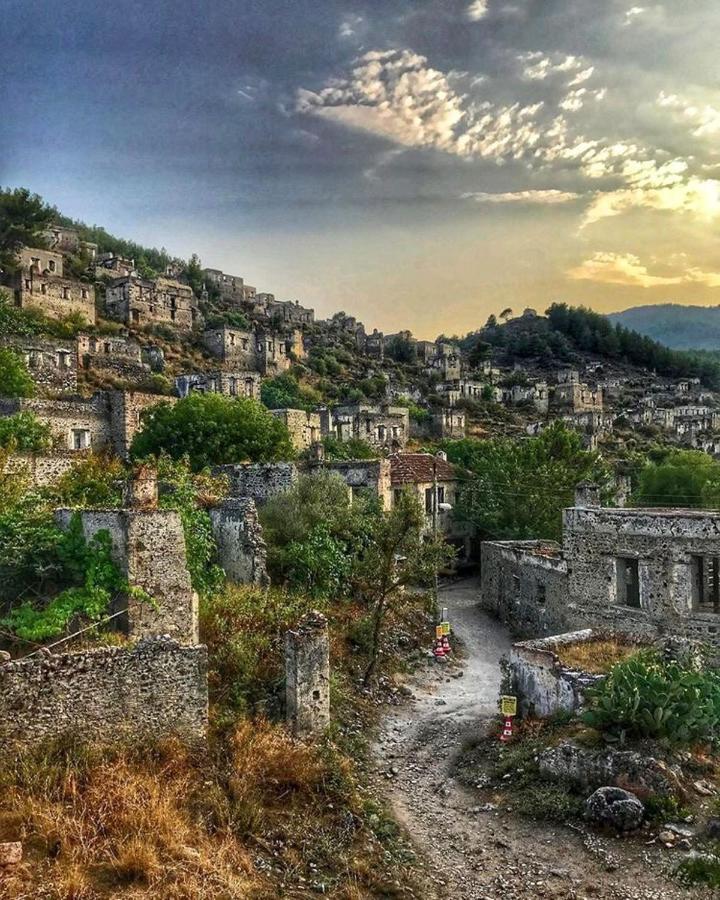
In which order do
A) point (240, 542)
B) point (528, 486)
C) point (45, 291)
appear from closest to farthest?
point (240, 542) < point (528, 486) < point (45, 291)

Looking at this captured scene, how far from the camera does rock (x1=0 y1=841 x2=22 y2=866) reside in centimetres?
→ 666

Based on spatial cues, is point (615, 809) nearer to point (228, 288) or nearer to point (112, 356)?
point (112, 356)

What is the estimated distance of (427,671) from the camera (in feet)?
56.6

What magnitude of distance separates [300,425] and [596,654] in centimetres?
2612

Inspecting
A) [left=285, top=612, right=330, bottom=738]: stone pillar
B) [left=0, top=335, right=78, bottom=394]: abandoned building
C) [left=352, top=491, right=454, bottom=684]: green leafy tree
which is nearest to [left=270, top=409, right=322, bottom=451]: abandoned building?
[left=0, top=335, right=78, bottom=394]: abandoned building

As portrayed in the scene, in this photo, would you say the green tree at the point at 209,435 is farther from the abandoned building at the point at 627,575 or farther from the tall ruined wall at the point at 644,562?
the tall ruined wall at the point at 644,562

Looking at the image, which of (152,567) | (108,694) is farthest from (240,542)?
(108,694)

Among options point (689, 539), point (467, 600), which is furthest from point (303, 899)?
point (467, 600)

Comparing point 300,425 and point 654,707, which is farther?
point 300,425

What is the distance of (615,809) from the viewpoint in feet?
30.4

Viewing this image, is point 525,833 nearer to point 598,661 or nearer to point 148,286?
point 598,661

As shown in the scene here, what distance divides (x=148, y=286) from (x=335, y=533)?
54199 millimetres

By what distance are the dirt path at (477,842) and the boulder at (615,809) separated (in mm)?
267

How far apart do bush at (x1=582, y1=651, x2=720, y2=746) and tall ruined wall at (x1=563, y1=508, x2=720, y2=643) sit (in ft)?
16.2
